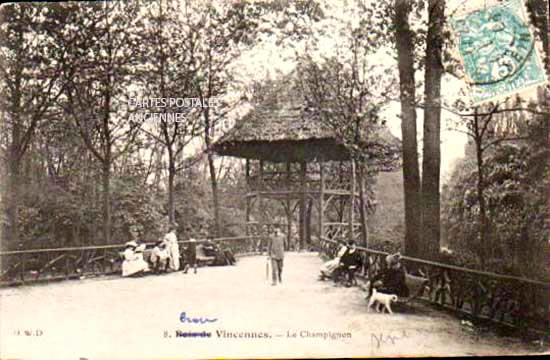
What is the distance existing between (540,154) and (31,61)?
6.34 metres

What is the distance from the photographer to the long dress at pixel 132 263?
7380 mm

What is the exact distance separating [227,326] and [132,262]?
6.23 ft

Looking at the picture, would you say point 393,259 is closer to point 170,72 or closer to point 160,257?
point 160,257

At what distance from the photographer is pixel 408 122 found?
6.48 meters

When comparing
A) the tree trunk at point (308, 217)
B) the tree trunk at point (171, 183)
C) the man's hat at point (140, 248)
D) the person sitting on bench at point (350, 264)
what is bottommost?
the person sitting on bench at point (350, 264)

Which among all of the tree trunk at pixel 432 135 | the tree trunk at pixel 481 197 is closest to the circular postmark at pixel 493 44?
the tree trunk at pixel 432 135

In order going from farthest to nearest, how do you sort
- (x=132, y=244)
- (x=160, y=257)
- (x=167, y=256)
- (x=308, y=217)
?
1. (x=308, y=217)
2. (x=167, y=256)
3. (x=160, y=257)
4. (x=132, y=244)

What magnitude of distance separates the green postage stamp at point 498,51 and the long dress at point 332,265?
2.51 metres

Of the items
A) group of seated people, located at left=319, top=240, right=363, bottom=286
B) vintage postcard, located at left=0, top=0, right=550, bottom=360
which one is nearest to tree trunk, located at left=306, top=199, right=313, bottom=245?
vintage postcard, located at left=0, top=0, right=550, bottom=360

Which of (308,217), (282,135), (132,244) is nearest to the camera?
(132,244)

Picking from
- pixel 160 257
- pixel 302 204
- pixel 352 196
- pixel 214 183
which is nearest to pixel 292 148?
pixel 302 204

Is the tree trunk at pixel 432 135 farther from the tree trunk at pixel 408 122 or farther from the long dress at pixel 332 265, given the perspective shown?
the long dress at pixel 332 265

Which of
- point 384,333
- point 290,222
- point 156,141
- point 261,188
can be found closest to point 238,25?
point 156,141

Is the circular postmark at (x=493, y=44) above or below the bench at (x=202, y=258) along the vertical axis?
above
